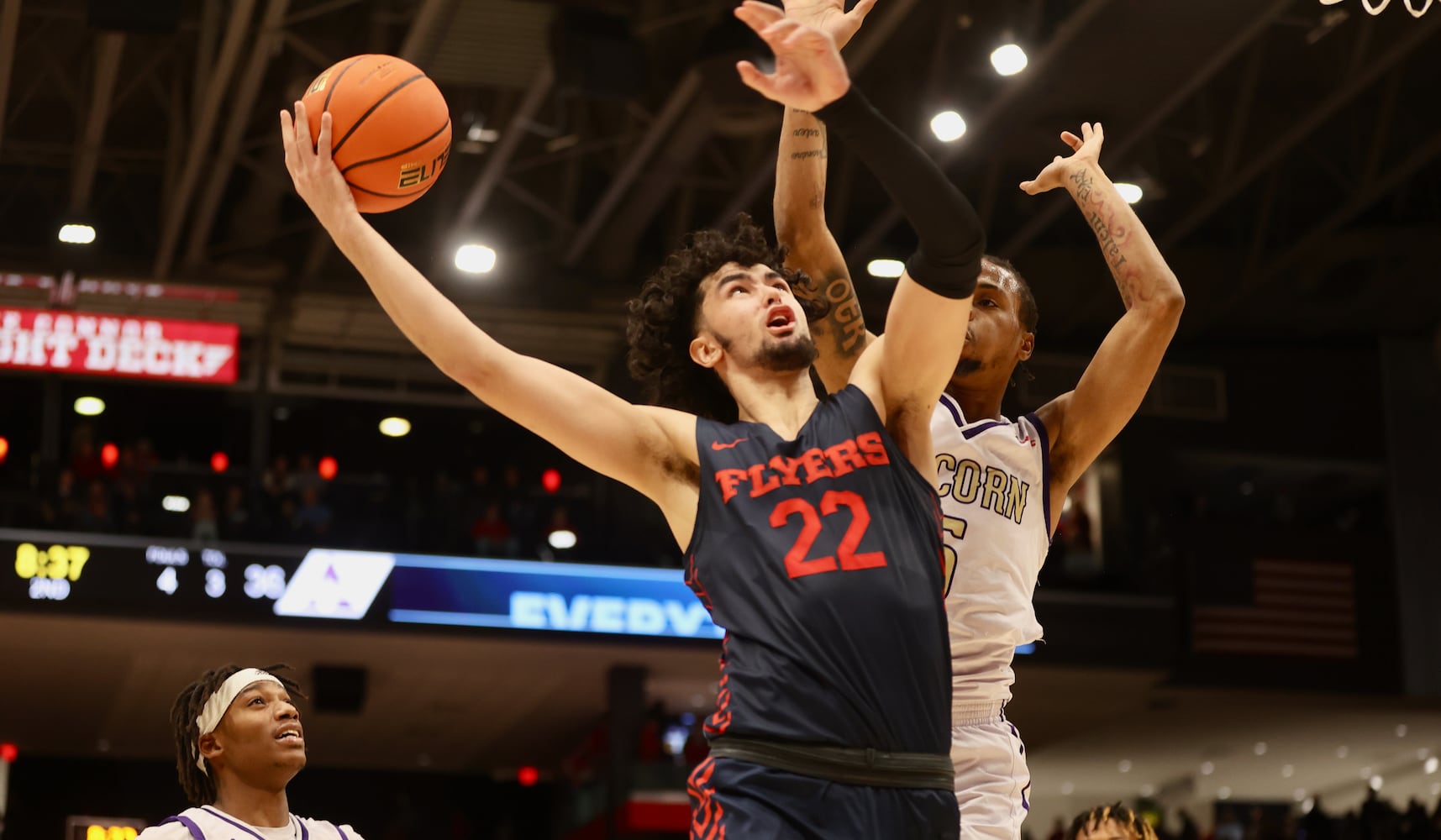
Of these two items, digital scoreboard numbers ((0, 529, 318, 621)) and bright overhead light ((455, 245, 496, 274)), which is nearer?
bright overhead light ((455, 245, 496, 274))

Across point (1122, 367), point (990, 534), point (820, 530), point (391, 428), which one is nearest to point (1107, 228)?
point (1122, 367)

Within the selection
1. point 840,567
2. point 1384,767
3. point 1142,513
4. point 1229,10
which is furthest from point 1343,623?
point 840,567

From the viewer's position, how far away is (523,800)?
84.1 feet

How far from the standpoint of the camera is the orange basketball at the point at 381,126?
10.9 feet

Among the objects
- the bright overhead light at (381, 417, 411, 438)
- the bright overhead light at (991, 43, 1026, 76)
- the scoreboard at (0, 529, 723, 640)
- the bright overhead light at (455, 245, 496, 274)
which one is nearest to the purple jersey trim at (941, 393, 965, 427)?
the bright overhead light at (991, 43, 1026, 76)

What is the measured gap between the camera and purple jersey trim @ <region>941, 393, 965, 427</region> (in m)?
3.77

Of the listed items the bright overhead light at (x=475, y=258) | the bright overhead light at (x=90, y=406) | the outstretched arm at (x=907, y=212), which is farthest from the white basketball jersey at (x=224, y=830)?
the bright overhead light at (x=90, y=406)

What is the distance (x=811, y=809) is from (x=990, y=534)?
1050 mm

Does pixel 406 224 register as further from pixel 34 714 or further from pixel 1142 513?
pixel 1142 513

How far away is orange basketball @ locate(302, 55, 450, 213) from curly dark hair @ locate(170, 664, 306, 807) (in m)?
1.79

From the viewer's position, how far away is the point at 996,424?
373 centimetres

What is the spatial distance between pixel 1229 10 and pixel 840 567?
12.5 meters

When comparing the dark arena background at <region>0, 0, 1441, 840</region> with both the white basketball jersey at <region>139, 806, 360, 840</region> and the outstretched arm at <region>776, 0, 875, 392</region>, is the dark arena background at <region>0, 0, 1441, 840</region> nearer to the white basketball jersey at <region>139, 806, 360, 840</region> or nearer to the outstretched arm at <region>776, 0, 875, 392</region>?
the white basketball jersey at <region>139, 806, 360, 840</region>

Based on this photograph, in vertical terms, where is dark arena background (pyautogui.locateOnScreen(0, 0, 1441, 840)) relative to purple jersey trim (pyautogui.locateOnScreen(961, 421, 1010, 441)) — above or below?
above
